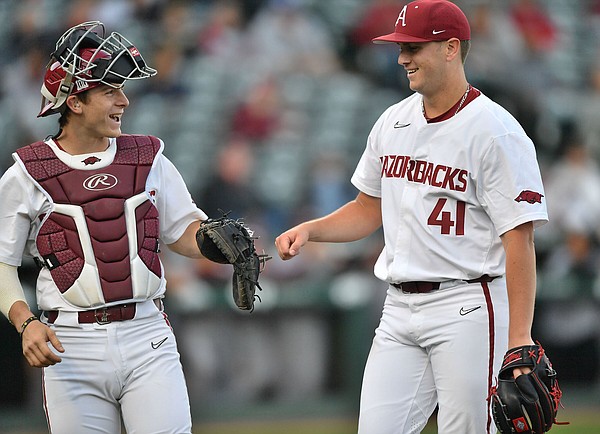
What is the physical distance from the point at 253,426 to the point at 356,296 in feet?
4.29

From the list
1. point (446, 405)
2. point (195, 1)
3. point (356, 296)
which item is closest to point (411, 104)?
point (446, 405)

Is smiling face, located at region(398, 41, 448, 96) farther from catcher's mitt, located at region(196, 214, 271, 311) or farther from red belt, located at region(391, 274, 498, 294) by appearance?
catcher's mitt, located at region(196, 214, 271, 311)

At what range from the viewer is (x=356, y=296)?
867cm

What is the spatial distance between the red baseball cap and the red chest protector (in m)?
1.20

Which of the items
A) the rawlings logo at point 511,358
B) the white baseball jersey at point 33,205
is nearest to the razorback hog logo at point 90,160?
the white baseball jersey at point 33,205

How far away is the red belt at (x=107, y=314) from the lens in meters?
4.06

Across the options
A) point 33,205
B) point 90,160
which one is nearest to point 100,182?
point 90,160

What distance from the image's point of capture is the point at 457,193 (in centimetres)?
407

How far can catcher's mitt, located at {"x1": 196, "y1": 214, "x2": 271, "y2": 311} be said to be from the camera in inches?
164

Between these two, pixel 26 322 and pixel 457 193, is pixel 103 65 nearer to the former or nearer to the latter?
pixel 26 322

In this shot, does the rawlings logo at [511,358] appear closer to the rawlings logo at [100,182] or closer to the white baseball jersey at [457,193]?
the white baseball jersey at [457,193]

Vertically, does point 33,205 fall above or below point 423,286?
above

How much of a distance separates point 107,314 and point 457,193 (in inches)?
54.8

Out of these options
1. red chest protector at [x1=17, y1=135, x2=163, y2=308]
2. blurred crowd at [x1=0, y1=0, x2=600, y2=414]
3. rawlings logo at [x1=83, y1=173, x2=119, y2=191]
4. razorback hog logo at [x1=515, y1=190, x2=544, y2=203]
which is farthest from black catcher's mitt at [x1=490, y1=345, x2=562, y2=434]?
blurred crowd at [x1=0, y1=0, x2=600, y2=414]
